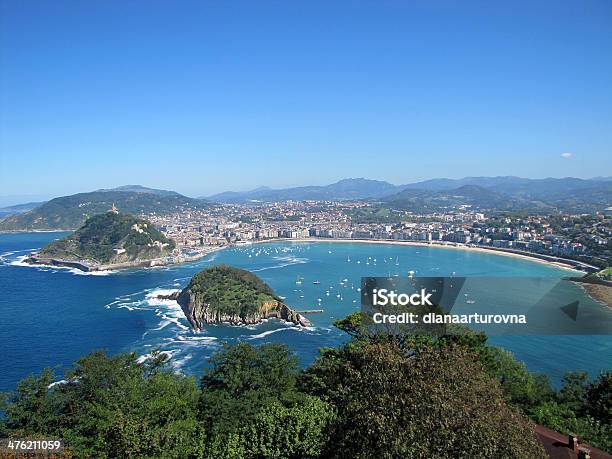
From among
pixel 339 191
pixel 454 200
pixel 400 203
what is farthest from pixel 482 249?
pixel 339 191

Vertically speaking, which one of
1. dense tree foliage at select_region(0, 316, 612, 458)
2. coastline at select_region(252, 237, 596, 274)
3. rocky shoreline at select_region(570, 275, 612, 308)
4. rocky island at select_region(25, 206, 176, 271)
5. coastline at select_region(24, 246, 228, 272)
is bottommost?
coastline at select_region(252, 237, 596, 274)

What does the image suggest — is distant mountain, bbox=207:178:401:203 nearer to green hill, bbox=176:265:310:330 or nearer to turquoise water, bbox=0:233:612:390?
turquoise water, bbox=0:233:612:390

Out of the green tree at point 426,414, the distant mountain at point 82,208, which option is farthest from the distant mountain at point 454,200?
the green tree at point 426,414

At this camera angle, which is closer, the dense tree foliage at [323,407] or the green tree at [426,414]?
the green tree at [426,414]

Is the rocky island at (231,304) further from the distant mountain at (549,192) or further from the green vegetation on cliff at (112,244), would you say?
the distant mountain at (549,192)

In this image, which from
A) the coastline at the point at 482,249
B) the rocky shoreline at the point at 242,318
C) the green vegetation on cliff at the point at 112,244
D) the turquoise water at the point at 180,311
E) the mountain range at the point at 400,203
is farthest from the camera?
the mountain range at the point at 400,203

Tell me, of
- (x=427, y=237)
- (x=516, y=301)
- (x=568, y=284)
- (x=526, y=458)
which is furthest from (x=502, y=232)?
(x=526, y=458)

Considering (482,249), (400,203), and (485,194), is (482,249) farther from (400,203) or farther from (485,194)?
(485,194)


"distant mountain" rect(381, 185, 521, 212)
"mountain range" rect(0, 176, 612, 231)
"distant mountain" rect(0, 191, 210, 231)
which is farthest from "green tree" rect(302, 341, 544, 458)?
"distant mountain" rect(381, 185, 521, 212)
